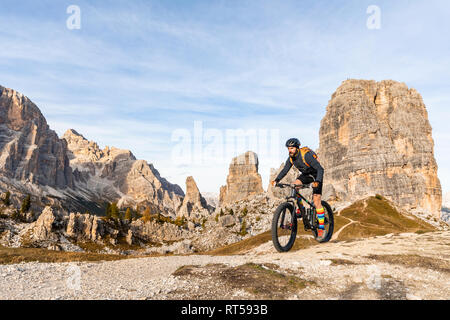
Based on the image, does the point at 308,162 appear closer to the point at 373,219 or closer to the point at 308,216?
the point at 308,216

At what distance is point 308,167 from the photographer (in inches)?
619

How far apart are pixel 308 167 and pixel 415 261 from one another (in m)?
7.31

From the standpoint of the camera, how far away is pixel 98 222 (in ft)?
339

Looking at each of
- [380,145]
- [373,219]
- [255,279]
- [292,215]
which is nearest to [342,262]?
[292,215]

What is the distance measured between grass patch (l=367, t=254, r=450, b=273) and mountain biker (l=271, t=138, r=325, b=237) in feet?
12.3

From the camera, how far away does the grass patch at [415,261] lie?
13.6 m

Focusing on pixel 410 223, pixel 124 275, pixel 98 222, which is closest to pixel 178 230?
pixel 98 222

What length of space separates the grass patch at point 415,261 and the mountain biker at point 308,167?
3.76 meters

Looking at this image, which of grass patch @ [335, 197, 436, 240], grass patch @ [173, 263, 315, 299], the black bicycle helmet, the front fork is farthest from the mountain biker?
grass patch @ [335, 197, 436, 240]

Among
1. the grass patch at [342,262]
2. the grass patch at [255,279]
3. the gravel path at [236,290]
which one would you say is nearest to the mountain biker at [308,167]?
the grass patch at [342,262]

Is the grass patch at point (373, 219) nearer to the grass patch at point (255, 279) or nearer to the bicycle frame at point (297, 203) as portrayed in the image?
the bicycle frame at point (297, 203)

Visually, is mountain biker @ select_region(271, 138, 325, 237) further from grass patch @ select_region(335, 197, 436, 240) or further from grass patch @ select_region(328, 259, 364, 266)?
grass patch @ select_region(335, 197, 436, 240)
